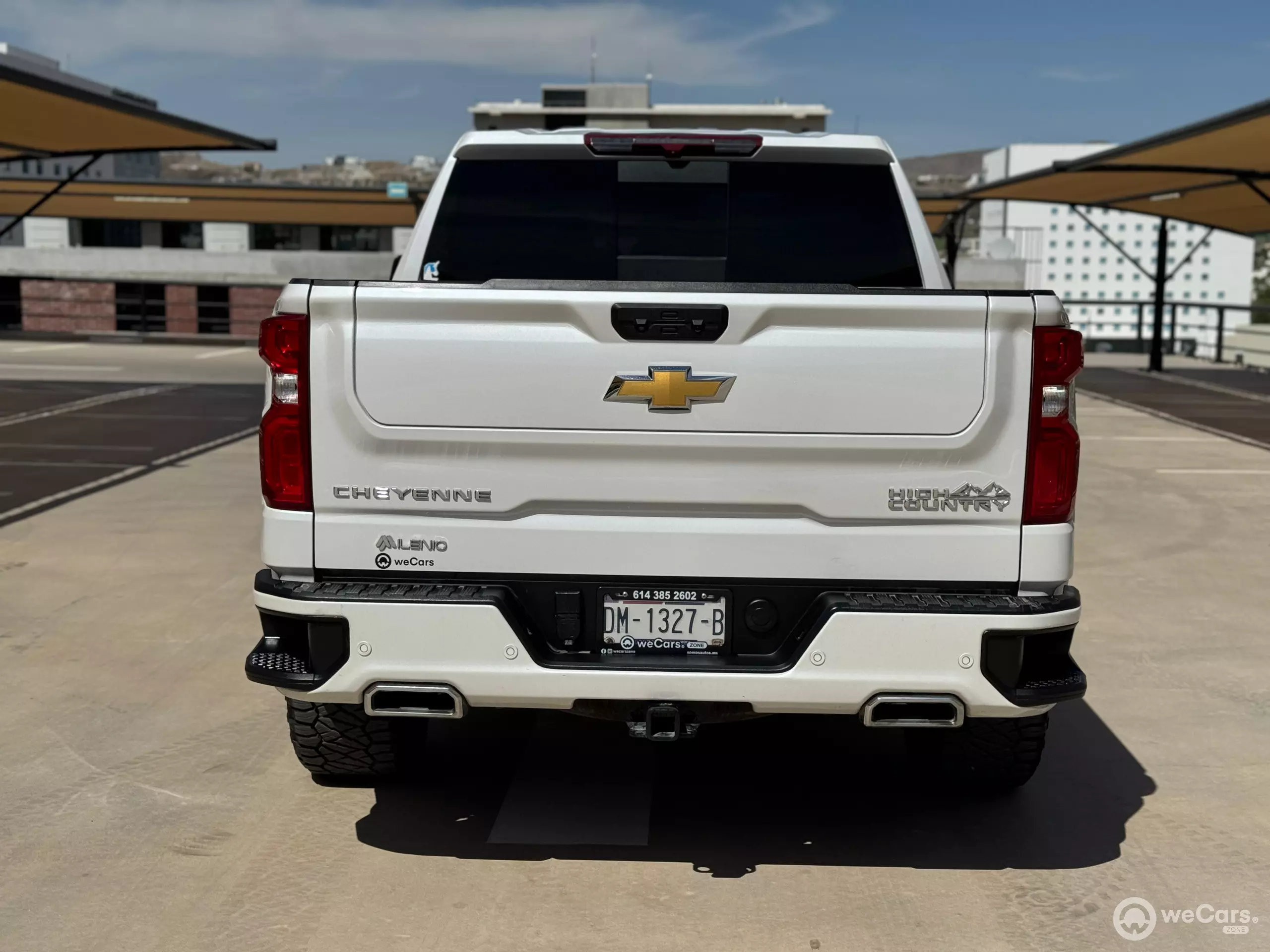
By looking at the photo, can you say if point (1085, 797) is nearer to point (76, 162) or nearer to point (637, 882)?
point (637, 882)

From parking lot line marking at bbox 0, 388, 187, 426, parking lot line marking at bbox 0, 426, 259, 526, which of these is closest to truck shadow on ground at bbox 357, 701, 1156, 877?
parking lot line marking at bbox 0, 426, 259, 526

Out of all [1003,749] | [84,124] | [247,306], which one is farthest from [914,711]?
[247,306]

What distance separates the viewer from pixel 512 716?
5.73 m

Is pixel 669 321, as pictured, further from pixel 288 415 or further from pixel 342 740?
pixel 342 740

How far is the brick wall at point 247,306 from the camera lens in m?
39.4

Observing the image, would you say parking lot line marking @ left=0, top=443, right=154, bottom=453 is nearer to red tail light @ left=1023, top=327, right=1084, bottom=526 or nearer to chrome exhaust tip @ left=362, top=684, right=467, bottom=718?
chrome exhaust tip @ left=362, top=684, right=467, bottom=718

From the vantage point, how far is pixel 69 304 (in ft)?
133

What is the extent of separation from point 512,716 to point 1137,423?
46.3 feet

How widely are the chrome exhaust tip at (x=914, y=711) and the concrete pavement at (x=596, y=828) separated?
0.52 metres

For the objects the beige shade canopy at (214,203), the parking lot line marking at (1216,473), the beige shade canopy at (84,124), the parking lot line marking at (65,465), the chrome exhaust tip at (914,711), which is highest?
the beige shade canopy at (214,203)

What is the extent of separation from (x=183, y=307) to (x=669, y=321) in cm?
3842

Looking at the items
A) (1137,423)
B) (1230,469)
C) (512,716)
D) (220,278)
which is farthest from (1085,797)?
(220,278)

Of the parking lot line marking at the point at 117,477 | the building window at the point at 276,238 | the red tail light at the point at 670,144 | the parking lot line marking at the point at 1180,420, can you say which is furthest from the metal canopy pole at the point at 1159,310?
the building window at the point at 276,238

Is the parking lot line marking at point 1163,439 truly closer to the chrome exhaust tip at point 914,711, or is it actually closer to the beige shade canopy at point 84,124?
the beige shade canopy at point 84,124
